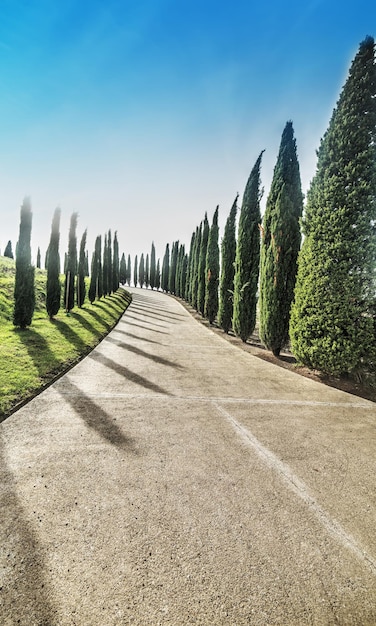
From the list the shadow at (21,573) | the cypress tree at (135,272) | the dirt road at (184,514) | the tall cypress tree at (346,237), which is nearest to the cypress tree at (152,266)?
the cypress tree at (135,272)

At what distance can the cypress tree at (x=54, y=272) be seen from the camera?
13241 mm

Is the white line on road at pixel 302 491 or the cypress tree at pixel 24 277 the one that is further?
the cypress tree at pixel 24 277

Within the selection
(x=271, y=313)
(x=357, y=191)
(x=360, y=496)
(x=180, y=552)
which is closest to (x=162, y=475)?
(x=180, y=552)

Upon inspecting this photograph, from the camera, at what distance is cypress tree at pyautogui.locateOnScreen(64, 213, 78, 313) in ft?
53.2

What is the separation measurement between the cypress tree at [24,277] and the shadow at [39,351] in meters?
0.58

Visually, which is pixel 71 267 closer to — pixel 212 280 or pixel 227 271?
pixel 212 280

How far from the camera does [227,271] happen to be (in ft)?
50.8

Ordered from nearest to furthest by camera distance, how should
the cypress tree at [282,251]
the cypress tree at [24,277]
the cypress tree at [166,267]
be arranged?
the cypress tree at [282,251] → the cypress tree at [24,277] → the cypress tree at [166,267]

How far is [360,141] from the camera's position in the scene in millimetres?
6184

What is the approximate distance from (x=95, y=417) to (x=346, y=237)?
19.7 feet

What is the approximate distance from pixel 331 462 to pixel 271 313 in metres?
6.29

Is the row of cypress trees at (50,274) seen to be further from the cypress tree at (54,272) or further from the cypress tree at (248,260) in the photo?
the cypress tree at (248,260)

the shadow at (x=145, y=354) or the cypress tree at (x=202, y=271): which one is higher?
the cypress tree at (x=202, y=271)

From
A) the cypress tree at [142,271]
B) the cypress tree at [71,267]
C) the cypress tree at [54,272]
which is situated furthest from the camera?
the cypress tree at [142,271]
